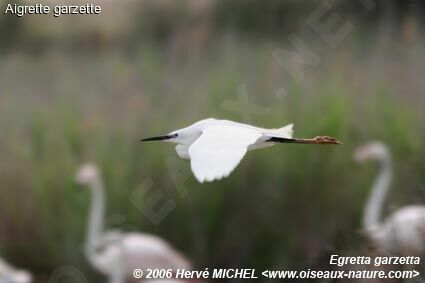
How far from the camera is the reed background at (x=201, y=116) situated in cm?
410

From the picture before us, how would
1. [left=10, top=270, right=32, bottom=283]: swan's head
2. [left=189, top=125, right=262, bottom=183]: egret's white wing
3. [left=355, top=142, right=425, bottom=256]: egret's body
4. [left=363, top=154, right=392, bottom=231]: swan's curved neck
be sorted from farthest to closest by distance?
[left=10, top=270, right=32, bottom=283]: swan's head, [left=363, top=154, right=392, bottom=231]: swan's curved neck, [left=355, top=142, right=425, bottom=256]: egret's body, [left=189, top=125, right=262, bottom=183]: egret's white wing

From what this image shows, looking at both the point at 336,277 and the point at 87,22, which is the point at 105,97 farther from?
the point at 336,277

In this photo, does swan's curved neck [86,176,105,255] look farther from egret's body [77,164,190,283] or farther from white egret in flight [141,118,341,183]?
white egret in flight [141,118,341,183]

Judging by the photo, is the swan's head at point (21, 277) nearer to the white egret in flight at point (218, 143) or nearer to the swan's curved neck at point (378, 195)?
the swan's curved neck at point (378, 195)

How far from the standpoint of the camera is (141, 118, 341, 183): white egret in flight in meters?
2.23

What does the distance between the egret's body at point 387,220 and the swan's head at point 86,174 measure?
848 mm

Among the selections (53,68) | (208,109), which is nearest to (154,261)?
(208,109)

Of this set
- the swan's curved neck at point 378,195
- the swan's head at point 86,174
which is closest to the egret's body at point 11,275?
the swan's head at point 86,174

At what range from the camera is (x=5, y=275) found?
4.09m

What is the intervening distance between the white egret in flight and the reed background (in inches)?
45.1

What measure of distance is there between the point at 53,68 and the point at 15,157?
0.35 m

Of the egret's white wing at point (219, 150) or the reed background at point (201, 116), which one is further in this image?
the reed background at point (201, 116)

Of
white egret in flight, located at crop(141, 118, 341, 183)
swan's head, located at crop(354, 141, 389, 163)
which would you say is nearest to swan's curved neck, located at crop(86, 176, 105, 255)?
swan's head, located at crop(354, 141, 389, 163)

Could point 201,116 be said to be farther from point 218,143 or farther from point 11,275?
point 218,143
